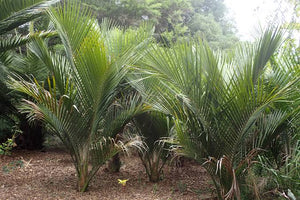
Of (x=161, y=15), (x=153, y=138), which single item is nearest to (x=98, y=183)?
(x=153, y=138)

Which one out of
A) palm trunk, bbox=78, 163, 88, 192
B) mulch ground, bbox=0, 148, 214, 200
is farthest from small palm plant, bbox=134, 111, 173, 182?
palm trunk, bbox=78, 163, 88, 192

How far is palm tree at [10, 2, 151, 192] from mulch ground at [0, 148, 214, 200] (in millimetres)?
354

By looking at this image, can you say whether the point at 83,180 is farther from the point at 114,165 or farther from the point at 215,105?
the point at 215,105

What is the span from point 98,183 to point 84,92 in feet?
4.73

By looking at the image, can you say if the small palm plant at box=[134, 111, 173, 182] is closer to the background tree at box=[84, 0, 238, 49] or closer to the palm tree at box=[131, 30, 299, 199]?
the palm tree at box=[131, 30, 299, 199]

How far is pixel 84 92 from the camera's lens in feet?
11.3

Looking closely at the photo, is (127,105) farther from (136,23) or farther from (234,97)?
(136,23)

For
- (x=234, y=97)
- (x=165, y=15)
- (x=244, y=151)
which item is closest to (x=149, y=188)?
(x=244, y=151)

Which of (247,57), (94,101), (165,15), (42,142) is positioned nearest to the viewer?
(247,57)

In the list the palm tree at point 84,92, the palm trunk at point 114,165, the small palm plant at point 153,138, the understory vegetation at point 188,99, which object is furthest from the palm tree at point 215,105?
the palm trunk at point 114,165

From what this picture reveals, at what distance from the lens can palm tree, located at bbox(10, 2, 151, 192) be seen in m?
3.22

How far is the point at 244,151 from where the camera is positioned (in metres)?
3.20

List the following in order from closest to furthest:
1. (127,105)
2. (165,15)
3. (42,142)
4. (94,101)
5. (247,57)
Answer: (247,57), (94,101), (127,105), (42,142), (165,15)

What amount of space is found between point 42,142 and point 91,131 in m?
3.71
